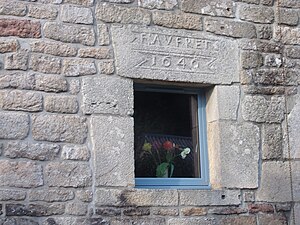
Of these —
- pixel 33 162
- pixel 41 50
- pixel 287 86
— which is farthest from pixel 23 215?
pixel 287 86

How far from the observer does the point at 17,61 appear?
4266mm

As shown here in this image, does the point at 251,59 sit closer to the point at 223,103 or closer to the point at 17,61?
the point at 223,103

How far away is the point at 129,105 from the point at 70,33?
25.7 inches

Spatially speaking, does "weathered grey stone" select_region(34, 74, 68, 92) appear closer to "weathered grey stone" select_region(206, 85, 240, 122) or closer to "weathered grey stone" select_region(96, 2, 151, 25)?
"weathered grey stone" select_region(96, 2, 151, 25)

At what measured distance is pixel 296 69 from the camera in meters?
5.02

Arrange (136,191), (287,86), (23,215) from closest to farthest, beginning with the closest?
(23,215), (136,191), (287,86)

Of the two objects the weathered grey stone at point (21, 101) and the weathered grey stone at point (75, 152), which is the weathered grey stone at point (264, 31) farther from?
the weathered grey stone at point (21, 101)

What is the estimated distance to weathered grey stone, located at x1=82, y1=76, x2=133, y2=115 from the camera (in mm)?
4367

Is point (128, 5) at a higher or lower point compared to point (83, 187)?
higher

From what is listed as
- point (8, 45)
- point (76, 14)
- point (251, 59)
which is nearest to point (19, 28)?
point (8, 45)

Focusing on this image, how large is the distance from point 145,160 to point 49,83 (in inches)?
36.2

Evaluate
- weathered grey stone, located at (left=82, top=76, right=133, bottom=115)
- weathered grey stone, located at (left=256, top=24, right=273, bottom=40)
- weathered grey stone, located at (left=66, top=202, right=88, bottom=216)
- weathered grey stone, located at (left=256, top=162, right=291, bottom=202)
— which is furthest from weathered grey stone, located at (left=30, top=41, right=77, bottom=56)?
weathered grey stone, located at (left=256, top=162, right=291, bottom=202)

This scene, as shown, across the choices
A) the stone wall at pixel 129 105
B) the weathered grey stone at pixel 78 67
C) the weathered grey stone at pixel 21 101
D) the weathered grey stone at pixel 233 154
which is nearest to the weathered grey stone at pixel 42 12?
the stone wall at pixel 129 105

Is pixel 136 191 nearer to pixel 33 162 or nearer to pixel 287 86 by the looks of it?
pixel 33 162
